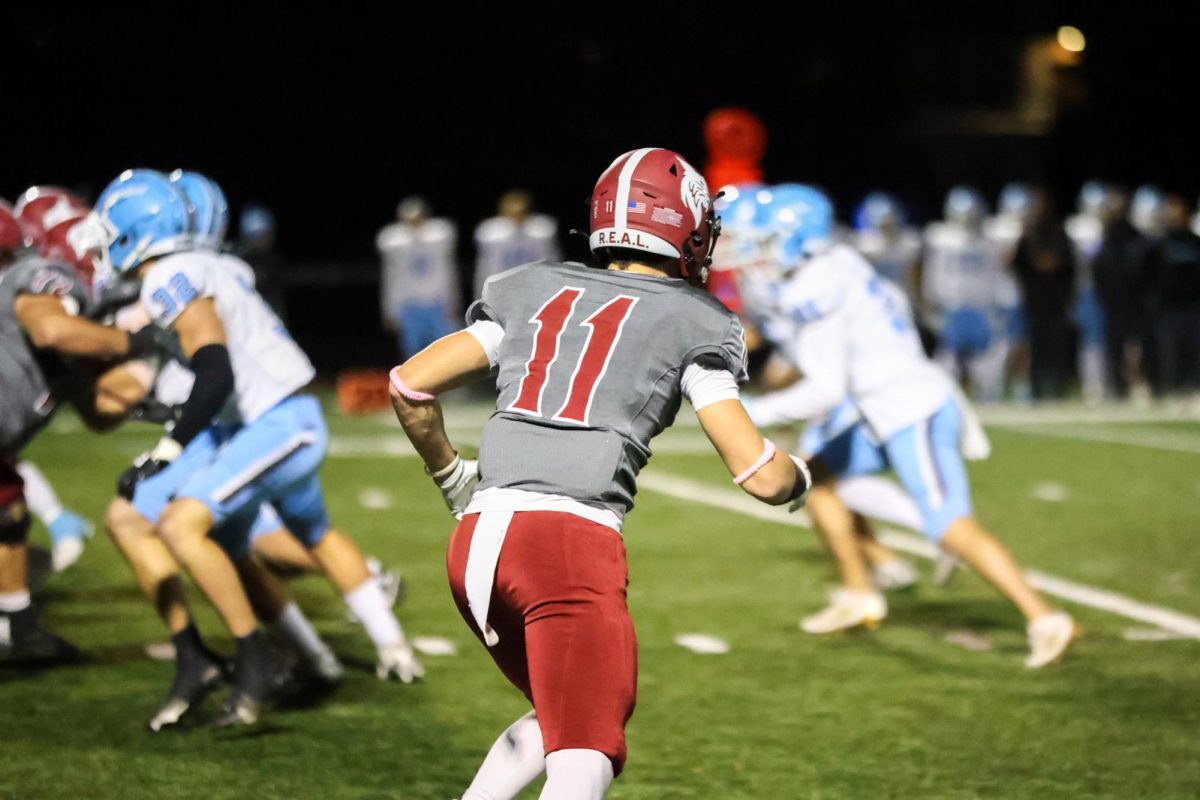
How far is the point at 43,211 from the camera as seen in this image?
7000 millimetres

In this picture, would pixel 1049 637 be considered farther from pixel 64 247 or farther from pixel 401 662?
pixel 64 247

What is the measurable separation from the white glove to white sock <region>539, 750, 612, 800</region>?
0.66 meters

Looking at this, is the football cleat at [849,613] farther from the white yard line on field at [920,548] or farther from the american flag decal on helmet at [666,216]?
the american flag decal on helmet at [666,216]

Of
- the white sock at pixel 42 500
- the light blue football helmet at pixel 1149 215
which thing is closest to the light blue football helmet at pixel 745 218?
the white sock at pixel 42 500

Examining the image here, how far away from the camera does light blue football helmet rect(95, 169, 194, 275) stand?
5242mm

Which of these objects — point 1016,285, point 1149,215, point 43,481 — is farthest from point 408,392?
point 1149,215

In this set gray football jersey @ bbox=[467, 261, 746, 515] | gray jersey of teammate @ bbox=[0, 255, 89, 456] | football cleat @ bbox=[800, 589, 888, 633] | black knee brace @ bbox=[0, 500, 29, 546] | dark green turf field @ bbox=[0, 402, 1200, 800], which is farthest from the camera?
football cleat @ bbox=[800, 589, 888, 633]

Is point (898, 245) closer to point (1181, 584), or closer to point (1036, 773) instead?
point (1181, 584)

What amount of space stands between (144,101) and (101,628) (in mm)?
21118

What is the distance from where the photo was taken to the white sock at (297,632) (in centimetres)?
580

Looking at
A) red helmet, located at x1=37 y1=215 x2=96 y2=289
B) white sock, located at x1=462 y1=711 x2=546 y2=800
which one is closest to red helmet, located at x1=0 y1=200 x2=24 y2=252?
red helmet, located at x1=37 y1=215 x2=96 y2=289

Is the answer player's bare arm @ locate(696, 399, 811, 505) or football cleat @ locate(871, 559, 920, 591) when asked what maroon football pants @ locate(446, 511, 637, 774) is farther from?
football cleat @ locate(871, 559, 920, 591)

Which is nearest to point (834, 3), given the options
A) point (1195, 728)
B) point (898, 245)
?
point (898, 245)

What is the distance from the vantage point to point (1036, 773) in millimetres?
4895
